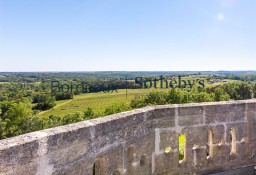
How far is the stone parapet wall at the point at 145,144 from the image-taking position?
3941mm

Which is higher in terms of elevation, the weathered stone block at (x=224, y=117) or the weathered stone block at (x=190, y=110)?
the weathered stone block at (x=190, y=110)

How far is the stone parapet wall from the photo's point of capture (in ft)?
12.9

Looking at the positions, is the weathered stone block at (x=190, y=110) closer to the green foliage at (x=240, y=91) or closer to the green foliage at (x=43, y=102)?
the green foliage at (x=240, y=91)

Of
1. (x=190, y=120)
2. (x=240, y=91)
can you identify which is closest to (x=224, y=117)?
(x=190, y=120)

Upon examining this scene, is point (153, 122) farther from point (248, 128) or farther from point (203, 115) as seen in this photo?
point (248, 128)

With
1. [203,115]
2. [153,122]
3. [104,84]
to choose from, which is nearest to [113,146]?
[153,122]

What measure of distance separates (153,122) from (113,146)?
4.91ft

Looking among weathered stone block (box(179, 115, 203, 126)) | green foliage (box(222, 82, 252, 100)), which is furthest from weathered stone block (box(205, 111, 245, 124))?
green foliage (box(222, 82, 252, 100))

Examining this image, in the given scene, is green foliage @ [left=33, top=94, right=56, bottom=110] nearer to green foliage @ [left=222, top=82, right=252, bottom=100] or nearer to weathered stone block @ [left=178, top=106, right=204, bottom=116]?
green foliage @ [left=222, top=82, right=252, bottom=100]

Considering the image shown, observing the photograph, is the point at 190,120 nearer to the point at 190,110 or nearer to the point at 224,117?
the point at 190,110

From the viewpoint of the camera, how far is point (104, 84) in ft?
309

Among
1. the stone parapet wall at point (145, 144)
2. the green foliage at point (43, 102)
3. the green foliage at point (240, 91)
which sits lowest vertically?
the green foliage at point (43, 102)

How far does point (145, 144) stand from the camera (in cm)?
614

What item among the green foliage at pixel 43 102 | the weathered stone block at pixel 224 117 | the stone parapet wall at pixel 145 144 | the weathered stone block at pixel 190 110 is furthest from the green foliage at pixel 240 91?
the green foliage at pixel 43 102
